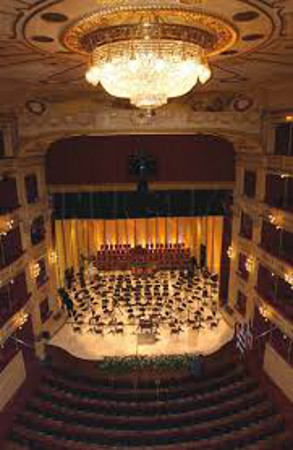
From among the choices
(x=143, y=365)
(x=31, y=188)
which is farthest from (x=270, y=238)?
(x=31, y=188)

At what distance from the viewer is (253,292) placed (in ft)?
46.4

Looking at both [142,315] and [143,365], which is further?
[142,315]

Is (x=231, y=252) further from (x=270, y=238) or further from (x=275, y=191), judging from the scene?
(x=275, y=191)

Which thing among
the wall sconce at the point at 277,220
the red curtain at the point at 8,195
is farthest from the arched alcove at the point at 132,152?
the wall sconce at the point at 277,220

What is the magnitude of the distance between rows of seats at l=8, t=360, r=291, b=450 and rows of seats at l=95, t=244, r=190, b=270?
7.38 meters

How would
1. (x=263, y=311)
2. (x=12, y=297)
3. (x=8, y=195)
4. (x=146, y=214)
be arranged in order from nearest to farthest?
(x=8, y=195) < (x=263, y=311) < (x=12, y=297) < (x=146, y=214)

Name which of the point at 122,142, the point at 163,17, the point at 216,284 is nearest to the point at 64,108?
the point at 122,142

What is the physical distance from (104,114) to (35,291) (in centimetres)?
698

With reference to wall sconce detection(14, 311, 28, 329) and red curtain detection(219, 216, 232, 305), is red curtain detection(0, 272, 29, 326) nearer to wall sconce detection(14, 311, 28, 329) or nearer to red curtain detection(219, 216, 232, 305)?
wall sconce detection(14, 311, 28, 329)

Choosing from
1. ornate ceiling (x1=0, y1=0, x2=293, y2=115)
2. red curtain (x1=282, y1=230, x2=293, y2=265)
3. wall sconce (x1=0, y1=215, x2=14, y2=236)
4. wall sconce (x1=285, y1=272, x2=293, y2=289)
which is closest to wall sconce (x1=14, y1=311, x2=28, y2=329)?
wall sconce (x1=0, y1=215, x2=14, y2=236)

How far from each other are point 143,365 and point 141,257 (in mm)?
7388

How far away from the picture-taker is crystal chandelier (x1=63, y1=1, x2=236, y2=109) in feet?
14.4

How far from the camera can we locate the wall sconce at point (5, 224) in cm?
1205

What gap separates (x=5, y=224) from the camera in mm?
12203
